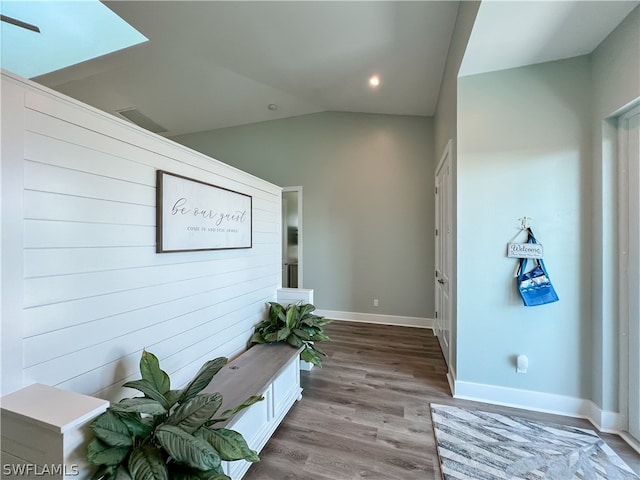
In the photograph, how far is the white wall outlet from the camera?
2029 mm

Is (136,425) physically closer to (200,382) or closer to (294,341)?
(200,382)

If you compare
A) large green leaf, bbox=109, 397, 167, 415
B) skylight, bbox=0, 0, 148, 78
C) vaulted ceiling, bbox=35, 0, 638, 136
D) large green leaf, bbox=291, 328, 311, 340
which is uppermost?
skylight, bbox=0, 0, 148, 78

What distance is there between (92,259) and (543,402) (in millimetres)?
3103

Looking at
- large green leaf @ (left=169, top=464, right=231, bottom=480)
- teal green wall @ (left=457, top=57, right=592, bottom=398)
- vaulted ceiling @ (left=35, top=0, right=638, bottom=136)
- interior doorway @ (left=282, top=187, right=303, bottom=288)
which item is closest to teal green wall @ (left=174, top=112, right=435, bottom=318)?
vaulted ceiling @ (left=35, top=0, right=638, bottom=136)

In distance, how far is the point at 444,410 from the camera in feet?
6.59

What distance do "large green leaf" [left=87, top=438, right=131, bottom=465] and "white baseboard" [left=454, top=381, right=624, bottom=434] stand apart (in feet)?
7.64

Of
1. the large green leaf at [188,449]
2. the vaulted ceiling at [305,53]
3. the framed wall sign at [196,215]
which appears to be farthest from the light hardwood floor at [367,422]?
the vaulted ceiling at [305,53]

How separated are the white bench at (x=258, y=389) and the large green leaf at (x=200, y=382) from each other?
0.75ft

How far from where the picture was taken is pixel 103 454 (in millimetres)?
806

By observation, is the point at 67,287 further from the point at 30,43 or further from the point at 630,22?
the point at 30,43

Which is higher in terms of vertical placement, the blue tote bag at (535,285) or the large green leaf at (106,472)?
the blue tote bag at (535,285)

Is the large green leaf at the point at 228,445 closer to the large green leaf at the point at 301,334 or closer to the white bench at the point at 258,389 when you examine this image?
the white bench at the point at 258,389

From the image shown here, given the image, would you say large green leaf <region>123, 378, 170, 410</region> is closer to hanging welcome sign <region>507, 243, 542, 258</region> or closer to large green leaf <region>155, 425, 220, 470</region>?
large green leaf <region>155, 425, 220, 470</region>

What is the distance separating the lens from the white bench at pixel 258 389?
1.43 m
